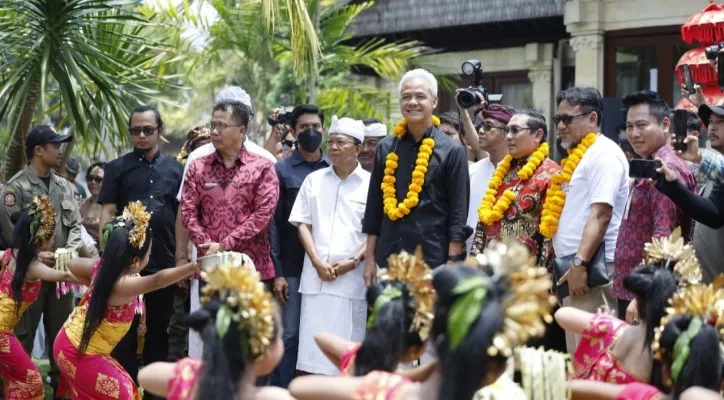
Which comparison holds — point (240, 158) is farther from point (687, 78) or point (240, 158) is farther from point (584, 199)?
point (687, 78)

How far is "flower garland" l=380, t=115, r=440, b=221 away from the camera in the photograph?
632 centimetres

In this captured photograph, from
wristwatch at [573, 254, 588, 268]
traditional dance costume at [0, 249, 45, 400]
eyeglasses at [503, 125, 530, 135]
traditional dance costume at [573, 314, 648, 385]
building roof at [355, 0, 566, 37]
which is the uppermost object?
building roof at [355, 0, 566, 37]

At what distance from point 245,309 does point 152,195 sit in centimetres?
400

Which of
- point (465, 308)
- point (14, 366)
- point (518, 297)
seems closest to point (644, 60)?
point (14, 366)

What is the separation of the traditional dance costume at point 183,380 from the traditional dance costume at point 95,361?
1844 mm

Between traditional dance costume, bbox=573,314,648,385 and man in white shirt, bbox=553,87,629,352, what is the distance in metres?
1.46

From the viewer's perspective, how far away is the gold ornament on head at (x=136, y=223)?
575 centimetres

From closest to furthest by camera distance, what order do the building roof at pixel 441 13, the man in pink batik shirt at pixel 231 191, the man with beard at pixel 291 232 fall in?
the man in pink batik shirt at pixel 231 191
the man with beard at pixel 291 232
the building roof at pixel 441 13

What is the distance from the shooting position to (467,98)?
7090mm

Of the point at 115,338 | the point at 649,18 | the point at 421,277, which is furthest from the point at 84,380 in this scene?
the point at 649,18

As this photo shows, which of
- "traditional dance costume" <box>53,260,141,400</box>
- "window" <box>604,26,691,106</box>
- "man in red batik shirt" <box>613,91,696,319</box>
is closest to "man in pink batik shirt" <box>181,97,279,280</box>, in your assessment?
"traditional dance costume" <box>53,260,141,400</box>

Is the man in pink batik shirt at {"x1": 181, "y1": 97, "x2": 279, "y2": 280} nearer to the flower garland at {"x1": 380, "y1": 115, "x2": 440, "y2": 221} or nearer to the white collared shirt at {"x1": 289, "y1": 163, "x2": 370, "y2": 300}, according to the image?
the white collared shirt at {"x1": 289, "y1": 163, "x2": 370, "y2": 300}

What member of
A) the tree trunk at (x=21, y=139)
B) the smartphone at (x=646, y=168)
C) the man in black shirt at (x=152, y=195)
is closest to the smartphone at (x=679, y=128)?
the smartphone at (x=646, y=168)

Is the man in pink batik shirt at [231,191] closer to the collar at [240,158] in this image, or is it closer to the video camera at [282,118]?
the collar at [240,158]
